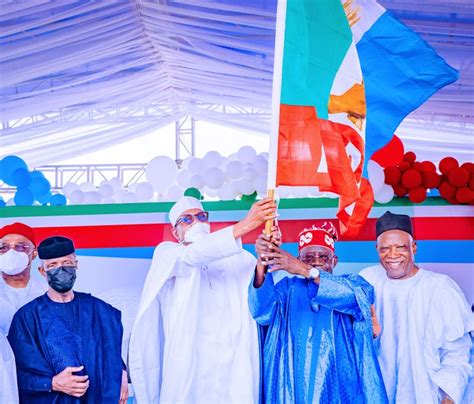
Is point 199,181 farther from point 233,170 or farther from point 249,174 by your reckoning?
point 249,174

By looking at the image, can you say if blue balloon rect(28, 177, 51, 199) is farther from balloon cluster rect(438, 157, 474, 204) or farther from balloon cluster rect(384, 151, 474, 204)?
balloon cluster rect(438, 157, 474, 204)

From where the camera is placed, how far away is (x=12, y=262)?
516 cm

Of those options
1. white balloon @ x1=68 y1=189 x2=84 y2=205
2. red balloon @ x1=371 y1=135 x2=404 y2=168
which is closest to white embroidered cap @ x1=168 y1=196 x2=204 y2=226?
red balloon @ x1=371 y1=135 x2=404 y2=168

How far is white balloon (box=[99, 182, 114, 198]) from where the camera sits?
6.56 m

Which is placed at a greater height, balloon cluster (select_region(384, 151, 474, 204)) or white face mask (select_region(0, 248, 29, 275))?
balloon cluster (select_region(384, 151, 474, 204))

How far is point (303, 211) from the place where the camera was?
240 inches

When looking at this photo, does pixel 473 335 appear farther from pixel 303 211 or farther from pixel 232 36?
pixel 232 36

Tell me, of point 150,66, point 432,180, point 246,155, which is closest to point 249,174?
point 246,155

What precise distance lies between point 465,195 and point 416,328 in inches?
61.0

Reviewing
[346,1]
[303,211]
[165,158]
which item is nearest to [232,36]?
[165,158]

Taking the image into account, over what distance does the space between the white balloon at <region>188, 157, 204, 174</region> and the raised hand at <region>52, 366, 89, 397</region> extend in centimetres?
229

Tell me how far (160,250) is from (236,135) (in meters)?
6.46

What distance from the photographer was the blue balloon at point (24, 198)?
6410 mm

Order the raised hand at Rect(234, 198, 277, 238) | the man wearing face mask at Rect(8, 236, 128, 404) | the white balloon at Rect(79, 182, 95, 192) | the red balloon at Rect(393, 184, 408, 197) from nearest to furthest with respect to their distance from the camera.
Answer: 1. the raised hand at Rect(234, 198, 277, 238)
2. the man wearing face mask at Rect(8, 236, 128, 404)
3. the red balloon at Rect(393, 184, 408, 197)
4. the white balloon at Rect(79, 182, 95, 192)
